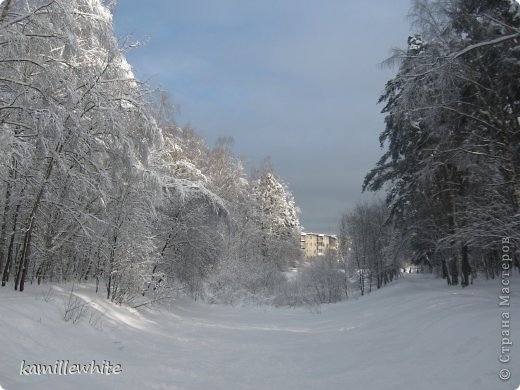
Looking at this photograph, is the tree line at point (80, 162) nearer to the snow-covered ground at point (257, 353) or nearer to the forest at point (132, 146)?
the forest at point (132, 146)

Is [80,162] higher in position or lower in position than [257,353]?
higher

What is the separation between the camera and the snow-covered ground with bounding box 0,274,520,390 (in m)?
→ 5.86

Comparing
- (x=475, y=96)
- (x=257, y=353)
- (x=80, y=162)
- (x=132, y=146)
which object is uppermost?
(x=475, y=96)

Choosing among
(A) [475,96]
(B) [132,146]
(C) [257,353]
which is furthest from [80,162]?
(A) [475,96]

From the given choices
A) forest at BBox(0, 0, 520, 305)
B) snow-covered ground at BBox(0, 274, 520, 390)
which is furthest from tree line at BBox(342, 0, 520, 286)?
snow-covered ground at BBox(0, 274, 520, 390)

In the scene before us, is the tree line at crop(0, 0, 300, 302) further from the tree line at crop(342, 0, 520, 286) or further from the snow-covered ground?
the tree line at crop(342, 0, 520, 286)

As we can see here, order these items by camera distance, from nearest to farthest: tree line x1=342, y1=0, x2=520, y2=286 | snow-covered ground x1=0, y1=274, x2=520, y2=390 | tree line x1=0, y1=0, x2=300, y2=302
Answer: snow-covered ground x1=0, y1=274, x2=520, y2=390
tree line x1=0, y1=0, x2=300, y2=302
tree line x1=342, y1=0, x2=520, y2=286

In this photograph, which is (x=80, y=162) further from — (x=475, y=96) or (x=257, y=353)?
(x=475, y=96)

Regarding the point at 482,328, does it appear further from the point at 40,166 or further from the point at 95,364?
the point at 40,166

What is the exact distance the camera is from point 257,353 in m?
9.41

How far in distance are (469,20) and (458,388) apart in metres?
10.4

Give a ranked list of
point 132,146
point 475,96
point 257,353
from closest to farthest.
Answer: point 257,353, point 132,146, point 475,96

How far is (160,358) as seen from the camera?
8.32 meters

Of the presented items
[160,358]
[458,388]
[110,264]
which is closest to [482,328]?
[458,388]
